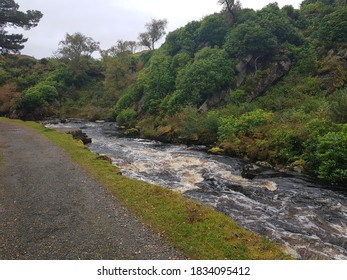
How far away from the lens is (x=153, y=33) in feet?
294

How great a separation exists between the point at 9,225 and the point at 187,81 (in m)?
37.4

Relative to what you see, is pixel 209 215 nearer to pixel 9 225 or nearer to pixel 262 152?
pixel 9 225

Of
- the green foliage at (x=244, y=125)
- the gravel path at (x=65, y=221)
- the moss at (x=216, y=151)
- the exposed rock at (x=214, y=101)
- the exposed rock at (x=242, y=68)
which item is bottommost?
the moss at (x=216, y=151)

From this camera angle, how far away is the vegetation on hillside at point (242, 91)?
2330cm

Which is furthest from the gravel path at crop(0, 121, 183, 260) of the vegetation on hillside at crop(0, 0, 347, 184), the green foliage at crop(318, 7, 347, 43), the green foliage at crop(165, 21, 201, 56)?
the green foliage at crop(165, 21, 201, 56)

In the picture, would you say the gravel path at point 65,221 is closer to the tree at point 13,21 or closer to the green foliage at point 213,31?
the tree at point 13,21

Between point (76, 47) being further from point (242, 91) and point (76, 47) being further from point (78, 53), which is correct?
point (242, 91)

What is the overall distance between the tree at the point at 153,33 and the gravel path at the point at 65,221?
80270 millimetres

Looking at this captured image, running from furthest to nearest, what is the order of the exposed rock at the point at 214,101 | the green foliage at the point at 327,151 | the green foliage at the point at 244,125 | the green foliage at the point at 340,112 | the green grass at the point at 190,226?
the exposed rock at the point at 214,101 < the green foliage at the point at 244,125 < the green foliage at the point at 340,112 < the green foliage at the point at 327,151 < the green grass at the point at 190,226

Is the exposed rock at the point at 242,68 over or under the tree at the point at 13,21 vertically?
under

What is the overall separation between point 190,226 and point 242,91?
34518mm

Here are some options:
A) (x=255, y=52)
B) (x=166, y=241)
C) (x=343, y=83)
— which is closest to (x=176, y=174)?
(x=166, y=241)

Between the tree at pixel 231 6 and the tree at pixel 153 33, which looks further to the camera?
the tree at pixel 153 33

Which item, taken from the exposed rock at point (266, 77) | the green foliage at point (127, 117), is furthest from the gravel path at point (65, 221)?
the green foliage at point (127, 117)
